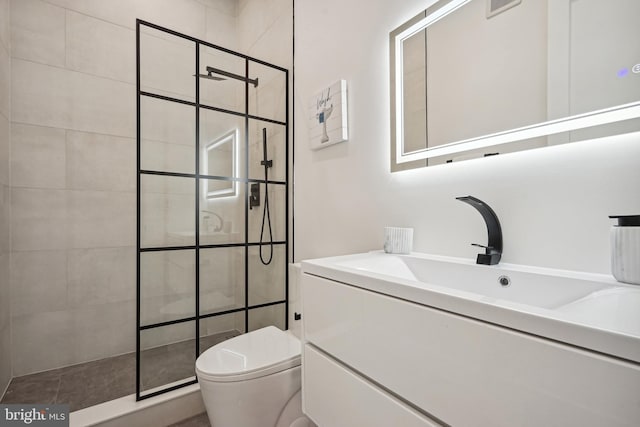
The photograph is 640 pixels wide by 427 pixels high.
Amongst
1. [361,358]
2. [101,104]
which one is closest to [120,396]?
[361,358]

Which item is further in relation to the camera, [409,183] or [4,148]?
[4,148]

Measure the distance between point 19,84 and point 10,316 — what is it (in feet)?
4.85

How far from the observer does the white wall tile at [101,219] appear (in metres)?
2.09

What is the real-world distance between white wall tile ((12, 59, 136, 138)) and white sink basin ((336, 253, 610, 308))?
2177 mm

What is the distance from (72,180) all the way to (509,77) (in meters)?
2.58

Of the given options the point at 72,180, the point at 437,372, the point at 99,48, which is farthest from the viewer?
the point at 99,48

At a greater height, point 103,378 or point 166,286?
point 166,286

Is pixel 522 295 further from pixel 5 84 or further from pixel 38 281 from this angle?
pixel 5 84

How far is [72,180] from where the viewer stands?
208 centimetres

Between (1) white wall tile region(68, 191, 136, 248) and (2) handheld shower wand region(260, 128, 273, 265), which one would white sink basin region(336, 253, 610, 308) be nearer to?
(2) handheld shower wand region(260, 128, 273, 265)

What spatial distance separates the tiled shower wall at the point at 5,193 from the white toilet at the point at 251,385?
4.75ft

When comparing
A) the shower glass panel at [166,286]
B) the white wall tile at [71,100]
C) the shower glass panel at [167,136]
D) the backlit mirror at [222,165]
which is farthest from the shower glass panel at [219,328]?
the white wall tile at [71,100]

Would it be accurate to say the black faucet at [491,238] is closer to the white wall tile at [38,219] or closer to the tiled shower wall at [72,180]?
the tiled shower wall at [72,180]

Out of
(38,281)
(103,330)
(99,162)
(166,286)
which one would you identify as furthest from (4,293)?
(166,286)
